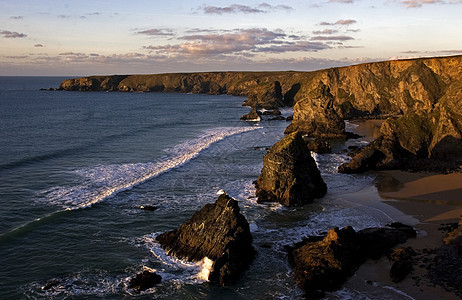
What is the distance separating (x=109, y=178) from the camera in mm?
40469

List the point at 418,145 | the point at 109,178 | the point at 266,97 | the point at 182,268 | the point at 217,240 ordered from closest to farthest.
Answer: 1. the point at 182,268
2. the point at 217,240
3. the point at 109,178
4. the point at 418,145
5. the point at 266,97

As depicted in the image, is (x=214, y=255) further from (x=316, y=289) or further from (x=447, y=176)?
(x=447, y=176)

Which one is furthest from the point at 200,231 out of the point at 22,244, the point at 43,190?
the point at 43,190

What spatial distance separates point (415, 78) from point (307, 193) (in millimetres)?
64731

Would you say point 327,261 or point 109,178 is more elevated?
point 109,178

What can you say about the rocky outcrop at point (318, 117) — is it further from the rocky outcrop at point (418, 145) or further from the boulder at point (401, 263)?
the boulder at point (401, 263)

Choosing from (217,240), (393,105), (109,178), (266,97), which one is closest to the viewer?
(217,240)

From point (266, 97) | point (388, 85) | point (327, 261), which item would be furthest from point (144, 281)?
point (266, 97)

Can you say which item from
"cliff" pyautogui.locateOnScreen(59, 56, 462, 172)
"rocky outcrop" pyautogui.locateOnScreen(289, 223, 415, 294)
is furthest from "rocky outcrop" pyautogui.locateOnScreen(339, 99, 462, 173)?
"rocky outcrop" pyautogui.locateOnScreen(289, 223, 415, 294)

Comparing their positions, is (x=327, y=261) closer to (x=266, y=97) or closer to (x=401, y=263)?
(x=401, y=263)

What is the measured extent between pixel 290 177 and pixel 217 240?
1194cm

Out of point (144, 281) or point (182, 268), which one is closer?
point (144, 281)

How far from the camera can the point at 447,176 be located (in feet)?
128

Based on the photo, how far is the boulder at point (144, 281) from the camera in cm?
2066
